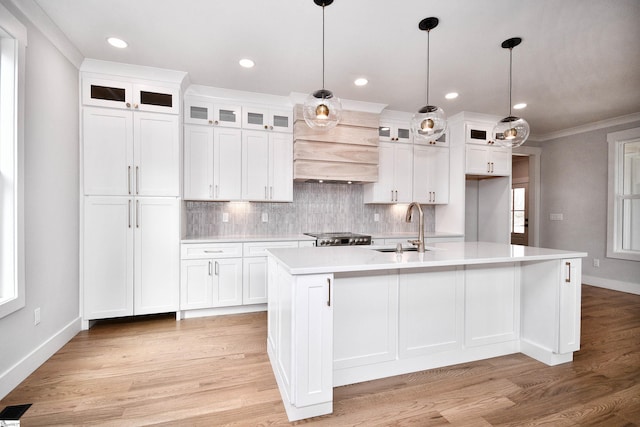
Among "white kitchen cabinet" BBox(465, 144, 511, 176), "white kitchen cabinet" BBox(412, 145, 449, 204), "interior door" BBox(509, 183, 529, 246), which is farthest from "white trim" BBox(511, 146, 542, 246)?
"white kitchen cabinet" BBox(412, 145, 449, 204)

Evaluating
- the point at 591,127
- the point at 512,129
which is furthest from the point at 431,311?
the point at 591,127

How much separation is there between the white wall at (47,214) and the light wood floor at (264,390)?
19 centimetres

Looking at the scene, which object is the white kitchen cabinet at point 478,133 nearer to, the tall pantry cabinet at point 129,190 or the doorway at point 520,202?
the doorway at point 520,202

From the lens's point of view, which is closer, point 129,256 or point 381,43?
point 381,43

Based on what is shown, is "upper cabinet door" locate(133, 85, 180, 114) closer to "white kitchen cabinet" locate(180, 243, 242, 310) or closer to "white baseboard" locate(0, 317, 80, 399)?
"white kitchen cabinet" locate(180, 243, 242, 310)

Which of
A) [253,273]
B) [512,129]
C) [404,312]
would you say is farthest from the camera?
[253,273]

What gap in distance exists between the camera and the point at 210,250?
11.3ft

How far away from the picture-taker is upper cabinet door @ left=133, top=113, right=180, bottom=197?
3162 mm

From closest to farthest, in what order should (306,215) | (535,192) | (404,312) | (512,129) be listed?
(404,312), (512,129), (306,215), (535,192)

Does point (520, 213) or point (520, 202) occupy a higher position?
point (520, 202)

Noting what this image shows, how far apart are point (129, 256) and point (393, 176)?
348cm

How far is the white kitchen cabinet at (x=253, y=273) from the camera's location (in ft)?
11.6

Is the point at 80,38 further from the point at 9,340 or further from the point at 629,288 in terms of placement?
the point at 629,288

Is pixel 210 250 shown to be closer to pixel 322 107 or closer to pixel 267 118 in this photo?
pixel 267 118
